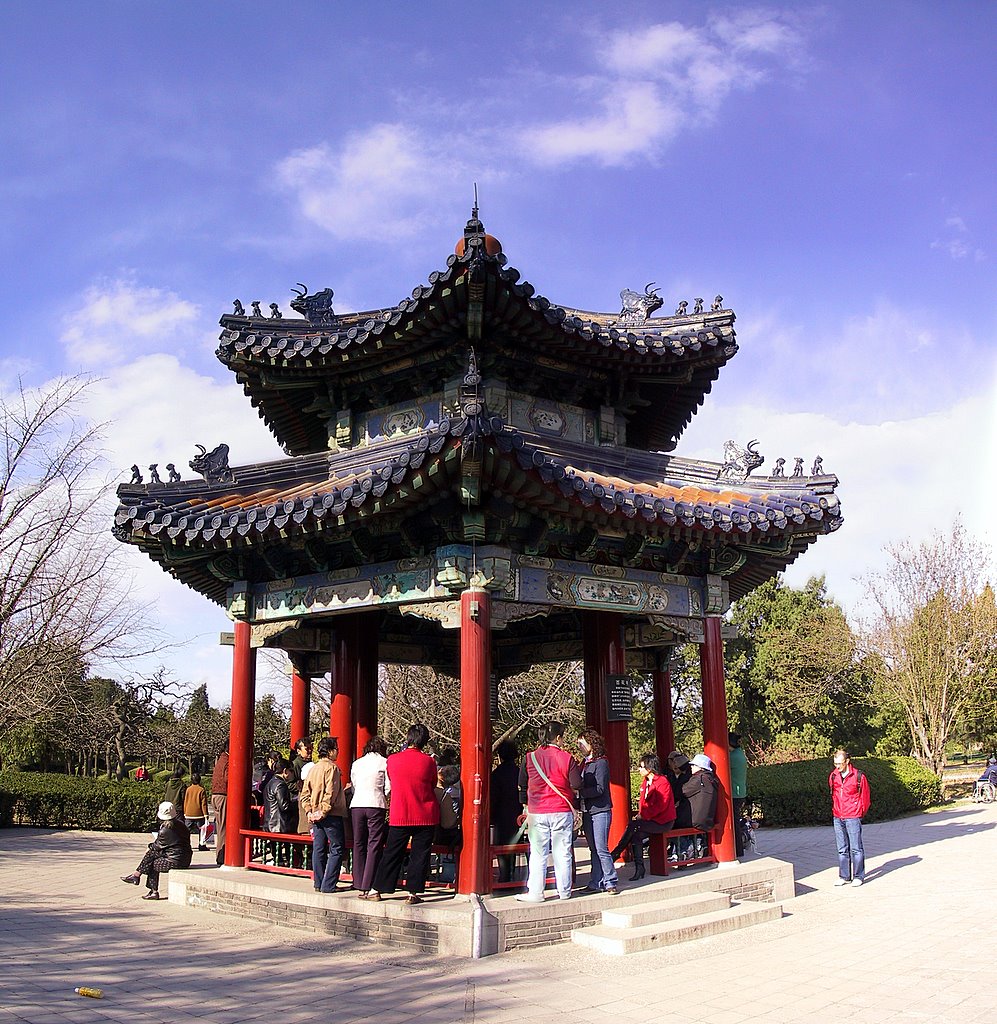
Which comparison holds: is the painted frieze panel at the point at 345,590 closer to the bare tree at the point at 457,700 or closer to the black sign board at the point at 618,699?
the black sign board at the point at 618,699

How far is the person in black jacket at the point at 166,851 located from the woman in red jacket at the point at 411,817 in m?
3.96

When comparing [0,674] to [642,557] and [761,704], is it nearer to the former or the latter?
[642,557]

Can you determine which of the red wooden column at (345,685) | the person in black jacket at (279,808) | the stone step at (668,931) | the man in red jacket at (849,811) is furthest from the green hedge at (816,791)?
the person in black jacket at (279,808)

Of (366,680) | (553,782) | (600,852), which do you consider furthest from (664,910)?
(366,680)

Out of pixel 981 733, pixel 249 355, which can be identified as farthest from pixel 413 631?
pixel 981 733

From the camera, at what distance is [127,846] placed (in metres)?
18.2

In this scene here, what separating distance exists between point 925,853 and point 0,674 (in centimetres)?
1994

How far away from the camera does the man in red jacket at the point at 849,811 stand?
11180mm

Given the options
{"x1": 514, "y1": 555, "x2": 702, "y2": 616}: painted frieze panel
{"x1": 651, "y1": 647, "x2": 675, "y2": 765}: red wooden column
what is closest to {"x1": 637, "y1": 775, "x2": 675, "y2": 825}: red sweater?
{"x1": 514, "y1": 555, "x2": 702, "y2": 616}: painted frieze panel

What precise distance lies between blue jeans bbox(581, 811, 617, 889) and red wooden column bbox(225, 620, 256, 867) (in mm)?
4080

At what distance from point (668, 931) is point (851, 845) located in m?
4.74

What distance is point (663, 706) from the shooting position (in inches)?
503

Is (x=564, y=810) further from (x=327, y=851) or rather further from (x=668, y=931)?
(x=327, y=851)

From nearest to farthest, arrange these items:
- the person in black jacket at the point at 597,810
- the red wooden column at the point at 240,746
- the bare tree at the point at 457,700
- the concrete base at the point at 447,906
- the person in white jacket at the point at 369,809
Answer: the concrete base at the point at 447,906, the person in white jacket at the point at 369,809, the person in black jacket at the point at 597,810, the red wooden column at the point at 240,746, the bare tree at the point at 457,700
